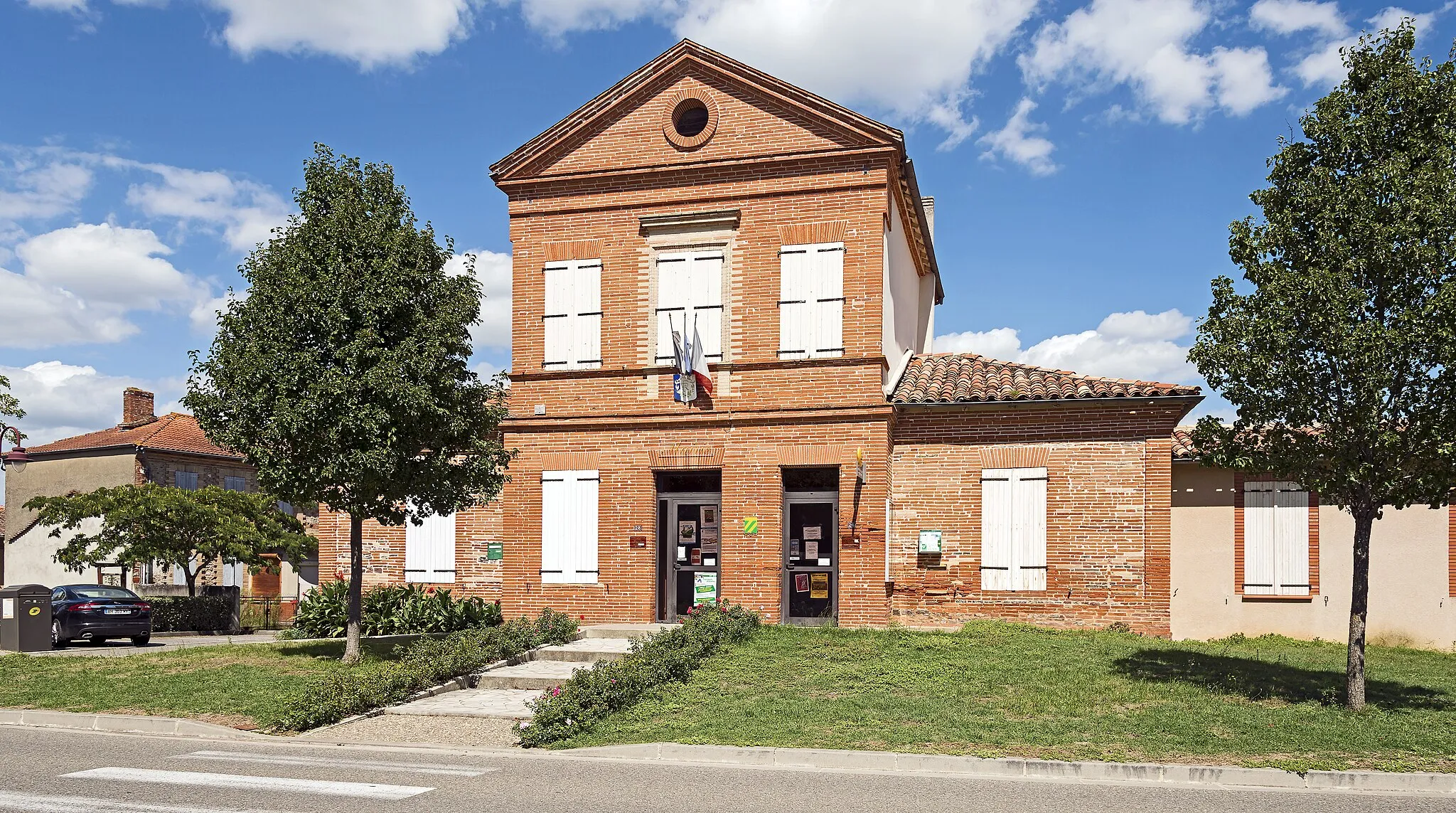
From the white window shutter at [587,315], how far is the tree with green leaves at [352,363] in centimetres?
314

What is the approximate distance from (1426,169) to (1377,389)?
2.30 metres

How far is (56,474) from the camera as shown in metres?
38.6

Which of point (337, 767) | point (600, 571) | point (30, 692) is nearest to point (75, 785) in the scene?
point (337, 767)

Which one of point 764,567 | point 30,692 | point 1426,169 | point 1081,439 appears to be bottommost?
point 30,692

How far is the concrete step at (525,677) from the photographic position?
1357 centimetres

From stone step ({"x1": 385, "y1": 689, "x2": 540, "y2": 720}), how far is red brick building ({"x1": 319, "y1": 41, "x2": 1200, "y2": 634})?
510 centimetres

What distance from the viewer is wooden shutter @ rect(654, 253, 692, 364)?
18547mm

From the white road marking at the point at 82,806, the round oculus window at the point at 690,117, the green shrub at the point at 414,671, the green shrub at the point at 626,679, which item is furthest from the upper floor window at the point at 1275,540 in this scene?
the white road marking at the point at 82,806

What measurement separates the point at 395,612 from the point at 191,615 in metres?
8.37

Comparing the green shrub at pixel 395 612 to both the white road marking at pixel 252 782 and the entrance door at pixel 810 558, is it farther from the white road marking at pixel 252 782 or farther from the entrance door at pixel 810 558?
the white road marking at pixel 252 782

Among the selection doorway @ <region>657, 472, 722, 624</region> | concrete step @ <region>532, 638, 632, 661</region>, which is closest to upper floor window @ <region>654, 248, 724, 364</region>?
doorway @ <region>657, 472, 722, 624</region>

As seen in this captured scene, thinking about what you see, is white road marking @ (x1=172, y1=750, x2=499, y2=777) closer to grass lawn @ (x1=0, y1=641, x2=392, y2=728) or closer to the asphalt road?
the asphalt road

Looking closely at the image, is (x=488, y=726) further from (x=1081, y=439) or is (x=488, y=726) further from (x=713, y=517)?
(x=1081, y=439)

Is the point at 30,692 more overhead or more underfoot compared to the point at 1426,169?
more underfoot
